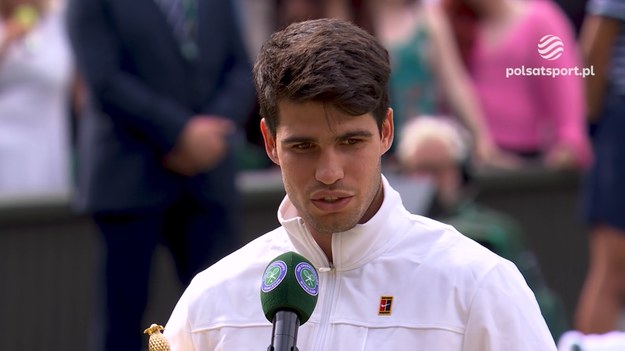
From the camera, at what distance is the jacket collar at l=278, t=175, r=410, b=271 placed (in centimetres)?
332

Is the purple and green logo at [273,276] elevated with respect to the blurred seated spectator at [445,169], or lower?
elevated

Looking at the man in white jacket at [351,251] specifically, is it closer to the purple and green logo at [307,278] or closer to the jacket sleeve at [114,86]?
the purple and green logo at [307,278]

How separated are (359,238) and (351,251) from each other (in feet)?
0.10

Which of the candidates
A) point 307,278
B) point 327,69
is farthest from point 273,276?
point 327,69

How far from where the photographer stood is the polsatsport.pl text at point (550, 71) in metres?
7.12

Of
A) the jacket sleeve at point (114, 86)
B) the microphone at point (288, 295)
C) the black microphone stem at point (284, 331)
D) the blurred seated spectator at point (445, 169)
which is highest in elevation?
the jacket sleeve at point (114, 86)

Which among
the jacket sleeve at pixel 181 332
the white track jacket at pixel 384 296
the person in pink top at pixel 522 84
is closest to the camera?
the white track jacket at pixel 384 296

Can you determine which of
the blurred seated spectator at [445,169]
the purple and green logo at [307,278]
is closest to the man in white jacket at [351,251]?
the purple and green logo at [307,278]

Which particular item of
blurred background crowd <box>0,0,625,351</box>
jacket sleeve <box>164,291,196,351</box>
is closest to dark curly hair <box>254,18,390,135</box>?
jacket sleeve <box>164,291,196,351</box>

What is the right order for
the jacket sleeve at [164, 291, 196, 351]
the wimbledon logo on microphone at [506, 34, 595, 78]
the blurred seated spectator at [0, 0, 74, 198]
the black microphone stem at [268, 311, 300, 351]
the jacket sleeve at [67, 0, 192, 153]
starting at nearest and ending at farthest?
1. the black microphone stem at [268, 311, 300, 351]
2. the jacket sleeve at [164, 291, 196, 351]
3. the jacket sleeve at [67, 0, 192, 153]
4. the wimbledon logo on microphone at [506, 34, 595, 78]
5. the blurred seated spectator at [0, 0, 74, 198]

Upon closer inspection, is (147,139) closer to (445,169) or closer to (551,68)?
(445,169)

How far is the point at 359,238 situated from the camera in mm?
3314

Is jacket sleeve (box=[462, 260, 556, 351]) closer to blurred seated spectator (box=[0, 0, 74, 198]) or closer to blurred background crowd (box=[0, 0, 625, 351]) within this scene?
blurred background crowd (box=[0, 0, 625, 351])

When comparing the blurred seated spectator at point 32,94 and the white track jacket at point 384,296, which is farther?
the blurred seated spectator at point 32,94
